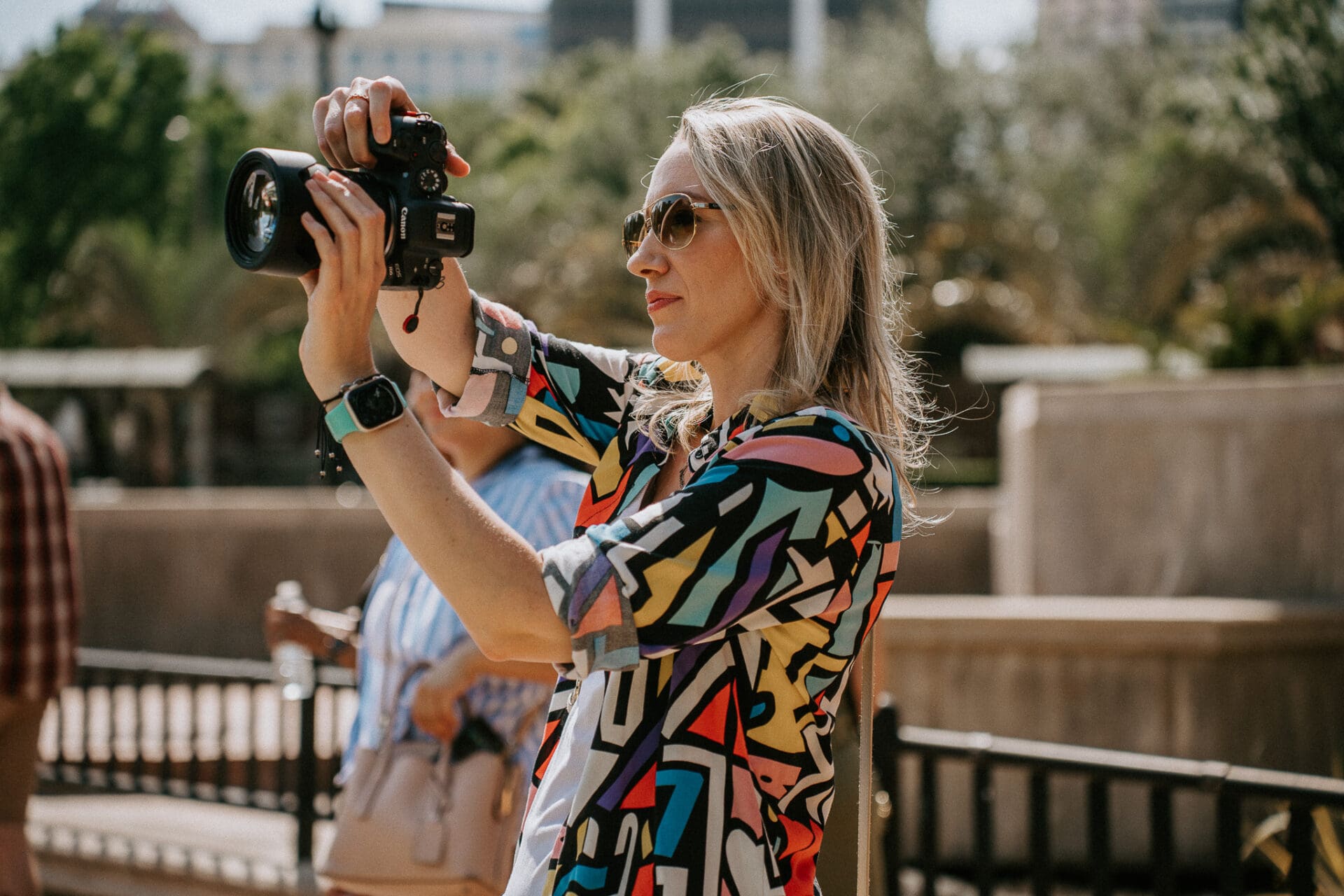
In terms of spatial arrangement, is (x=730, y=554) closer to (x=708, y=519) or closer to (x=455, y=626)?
(x=708, y=519)

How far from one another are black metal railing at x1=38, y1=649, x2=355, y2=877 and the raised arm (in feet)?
9.89

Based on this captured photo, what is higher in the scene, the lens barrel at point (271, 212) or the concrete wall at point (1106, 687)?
the lens barrel at point (271, 212)

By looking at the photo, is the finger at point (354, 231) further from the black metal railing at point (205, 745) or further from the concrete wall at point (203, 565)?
the concrete wall at point (203, 565)

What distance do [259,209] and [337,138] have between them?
0.54 ft

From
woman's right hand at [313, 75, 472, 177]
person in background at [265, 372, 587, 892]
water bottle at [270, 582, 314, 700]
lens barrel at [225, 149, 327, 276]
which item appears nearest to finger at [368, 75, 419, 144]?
woman's right hand at [313, 75, 472, 177]

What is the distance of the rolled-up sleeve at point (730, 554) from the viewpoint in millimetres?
1271

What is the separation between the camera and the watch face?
132cm

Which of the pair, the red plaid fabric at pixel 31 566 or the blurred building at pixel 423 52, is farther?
the blurred building at pixel 423 52

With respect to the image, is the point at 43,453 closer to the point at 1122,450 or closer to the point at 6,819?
the point at 6,819

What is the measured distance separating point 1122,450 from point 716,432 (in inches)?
253

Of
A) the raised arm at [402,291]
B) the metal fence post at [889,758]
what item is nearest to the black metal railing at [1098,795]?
the metal fence post at [889,758]

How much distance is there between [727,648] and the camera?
142 centimetres

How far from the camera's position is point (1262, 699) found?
6.00 metres

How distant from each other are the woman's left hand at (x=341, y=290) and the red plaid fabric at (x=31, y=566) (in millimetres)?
2510
